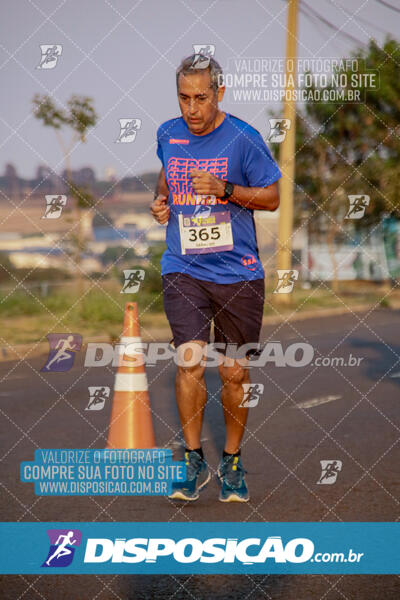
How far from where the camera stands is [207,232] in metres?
5.08

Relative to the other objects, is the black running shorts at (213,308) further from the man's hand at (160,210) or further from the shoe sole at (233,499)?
the shoe sole at (233,499)

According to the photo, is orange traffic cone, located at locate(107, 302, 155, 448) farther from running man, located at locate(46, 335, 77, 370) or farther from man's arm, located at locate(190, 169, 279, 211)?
running man, located at locate(46, 335, 77, 370)

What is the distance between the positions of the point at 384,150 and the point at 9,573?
907 inches

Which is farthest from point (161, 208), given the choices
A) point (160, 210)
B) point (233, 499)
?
point (233, 499)

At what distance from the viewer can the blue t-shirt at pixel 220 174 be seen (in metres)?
5.07

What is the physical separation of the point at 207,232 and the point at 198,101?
2.16ft

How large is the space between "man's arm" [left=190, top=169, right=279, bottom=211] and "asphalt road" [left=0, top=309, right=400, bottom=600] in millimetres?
1502

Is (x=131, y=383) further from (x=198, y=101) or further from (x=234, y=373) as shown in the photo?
(x=198, y=101)

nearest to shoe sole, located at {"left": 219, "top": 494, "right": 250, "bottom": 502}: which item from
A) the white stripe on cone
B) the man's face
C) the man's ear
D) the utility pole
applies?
the white stripe on cone

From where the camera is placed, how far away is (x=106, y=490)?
17.0ft

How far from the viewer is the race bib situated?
200 inches

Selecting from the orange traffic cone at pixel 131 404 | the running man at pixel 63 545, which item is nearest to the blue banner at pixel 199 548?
the running man at pixel 63 545

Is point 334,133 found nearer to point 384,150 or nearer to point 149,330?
point 384,150

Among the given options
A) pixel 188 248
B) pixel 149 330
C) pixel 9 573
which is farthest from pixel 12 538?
pixel 149 330
